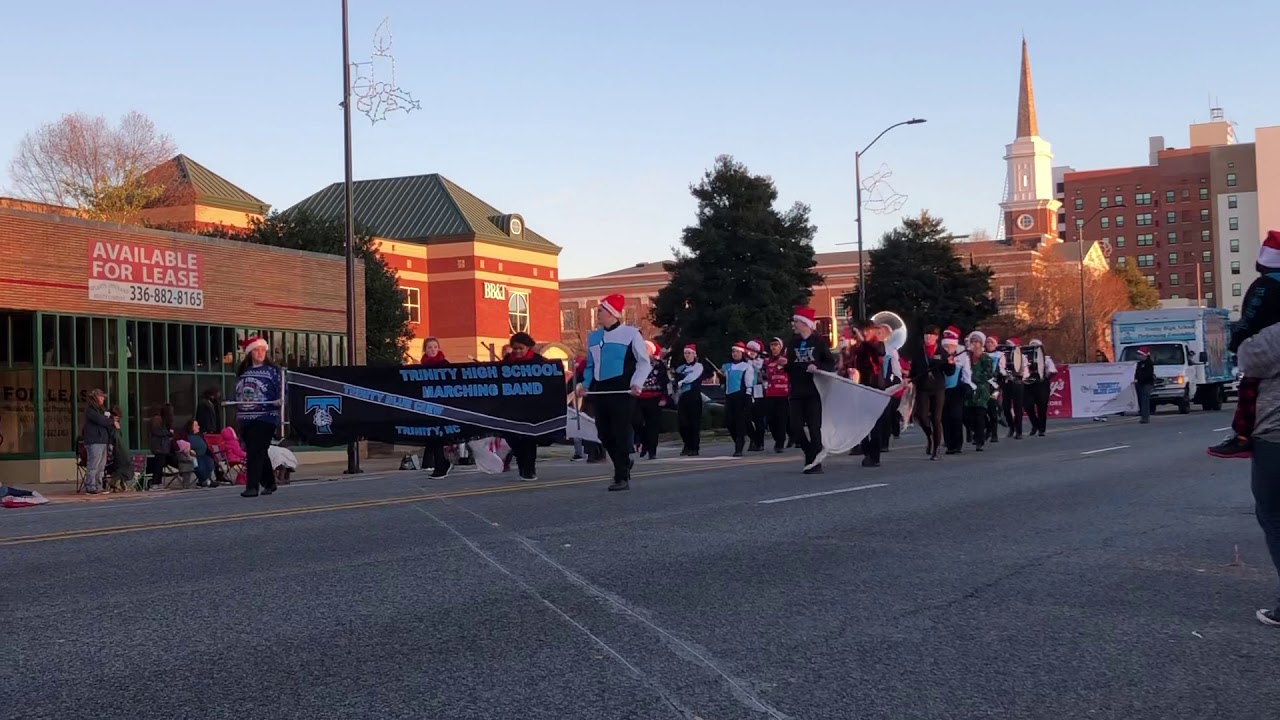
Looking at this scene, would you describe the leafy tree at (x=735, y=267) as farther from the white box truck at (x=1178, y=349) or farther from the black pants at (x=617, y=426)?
the black pants at (x=617, y=426)

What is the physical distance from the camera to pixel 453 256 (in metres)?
69.6

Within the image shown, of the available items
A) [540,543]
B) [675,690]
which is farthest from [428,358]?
[675,690]

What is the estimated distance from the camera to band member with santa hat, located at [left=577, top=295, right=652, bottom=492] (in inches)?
556

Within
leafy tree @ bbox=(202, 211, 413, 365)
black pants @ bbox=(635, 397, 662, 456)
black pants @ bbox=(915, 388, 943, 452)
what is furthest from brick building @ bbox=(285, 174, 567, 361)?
black pants @ bbox=(915, 388, 943, 452)

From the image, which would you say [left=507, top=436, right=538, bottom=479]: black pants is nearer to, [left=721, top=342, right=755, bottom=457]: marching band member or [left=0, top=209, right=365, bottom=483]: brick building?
[left=721, top=342, right=755, bottom=457]: marching band member

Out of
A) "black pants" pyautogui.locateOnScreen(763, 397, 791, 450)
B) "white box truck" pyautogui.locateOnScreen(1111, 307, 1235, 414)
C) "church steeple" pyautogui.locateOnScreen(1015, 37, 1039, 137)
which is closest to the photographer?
"black pants" pyautogui.locateOnScreen(763, 397, 791, 450)

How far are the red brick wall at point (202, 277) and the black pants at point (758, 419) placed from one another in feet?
43.1

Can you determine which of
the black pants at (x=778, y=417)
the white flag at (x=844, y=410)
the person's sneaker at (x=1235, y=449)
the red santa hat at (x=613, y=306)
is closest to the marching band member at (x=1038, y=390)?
the black pants at (x=778, y=417)

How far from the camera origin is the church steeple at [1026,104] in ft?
574

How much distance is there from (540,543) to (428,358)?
9.39 meters

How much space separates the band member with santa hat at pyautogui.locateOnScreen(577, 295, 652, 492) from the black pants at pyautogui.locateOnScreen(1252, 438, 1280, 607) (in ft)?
25.9

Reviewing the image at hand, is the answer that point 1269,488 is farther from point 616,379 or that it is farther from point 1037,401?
point 1037,401

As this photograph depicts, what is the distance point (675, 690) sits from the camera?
17.7ft

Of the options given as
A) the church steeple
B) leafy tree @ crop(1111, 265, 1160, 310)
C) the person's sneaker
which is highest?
the church steeple
